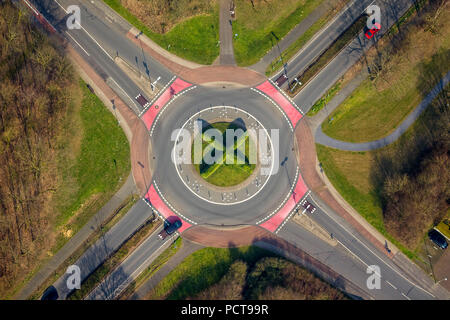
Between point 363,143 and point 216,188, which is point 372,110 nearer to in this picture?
point 363,143

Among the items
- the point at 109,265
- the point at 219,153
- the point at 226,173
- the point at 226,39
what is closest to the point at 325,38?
the point at 226,39

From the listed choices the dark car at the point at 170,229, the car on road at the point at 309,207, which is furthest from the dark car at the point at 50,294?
the car on road at the point at 309,207

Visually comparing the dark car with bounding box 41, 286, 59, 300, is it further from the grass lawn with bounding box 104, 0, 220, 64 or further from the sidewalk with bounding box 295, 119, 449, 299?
the sidewalk with bounding box 295, 119, 449, 299

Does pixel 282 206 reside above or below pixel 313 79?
below

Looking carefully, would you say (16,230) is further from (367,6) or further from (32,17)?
A: (367,6)

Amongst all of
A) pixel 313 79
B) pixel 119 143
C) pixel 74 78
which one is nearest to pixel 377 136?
pixel 313 79

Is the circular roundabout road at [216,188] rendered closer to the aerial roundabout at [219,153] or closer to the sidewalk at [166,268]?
→ the aerial roundabout at [219,153]
